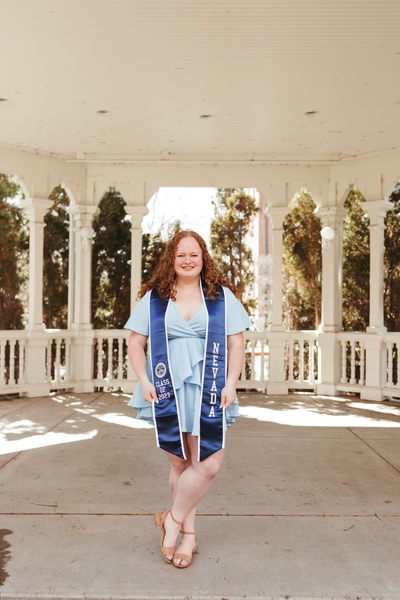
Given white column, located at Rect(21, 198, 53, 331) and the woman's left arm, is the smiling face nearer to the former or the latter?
the woman's left arm

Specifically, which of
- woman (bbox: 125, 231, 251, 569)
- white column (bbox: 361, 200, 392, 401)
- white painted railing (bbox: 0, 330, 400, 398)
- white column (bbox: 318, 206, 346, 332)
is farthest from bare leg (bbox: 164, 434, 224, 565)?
white column (bbox: 318, 206, 346, 332)

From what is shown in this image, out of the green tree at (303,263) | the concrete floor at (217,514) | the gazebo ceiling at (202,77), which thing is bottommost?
the concrete floor at (217,514)

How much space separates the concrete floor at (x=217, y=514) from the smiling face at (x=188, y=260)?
1327 millimetres

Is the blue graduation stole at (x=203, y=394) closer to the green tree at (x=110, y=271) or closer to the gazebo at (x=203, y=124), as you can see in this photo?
the gazebo at (x=203, y=124)

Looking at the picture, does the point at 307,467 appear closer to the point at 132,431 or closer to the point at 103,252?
the point at 132,431

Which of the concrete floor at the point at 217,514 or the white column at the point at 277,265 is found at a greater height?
the white column at the point at 277,265

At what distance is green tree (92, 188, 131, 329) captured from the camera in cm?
1017

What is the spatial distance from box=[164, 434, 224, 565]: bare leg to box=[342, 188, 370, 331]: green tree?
7.70m

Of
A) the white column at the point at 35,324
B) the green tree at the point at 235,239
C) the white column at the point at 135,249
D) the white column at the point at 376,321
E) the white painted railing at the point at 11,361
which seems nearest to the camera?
the white painted railing at the point at 11,361

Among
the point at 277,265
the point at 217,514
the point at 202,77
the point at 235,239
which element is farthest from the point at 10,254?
the point at 217,514

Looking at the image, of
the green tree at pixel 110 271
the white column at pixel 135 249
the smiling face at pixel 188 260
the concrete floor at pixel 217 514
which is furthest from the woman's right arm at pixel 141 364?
the green tree at pixel 110 271

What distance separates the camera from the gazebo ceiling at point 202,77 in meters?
4.55

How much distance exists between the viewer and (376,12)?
14.7ft

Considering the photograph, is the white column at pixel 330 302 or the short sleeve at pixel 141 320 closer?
the short sleeve at pixel 141 320
